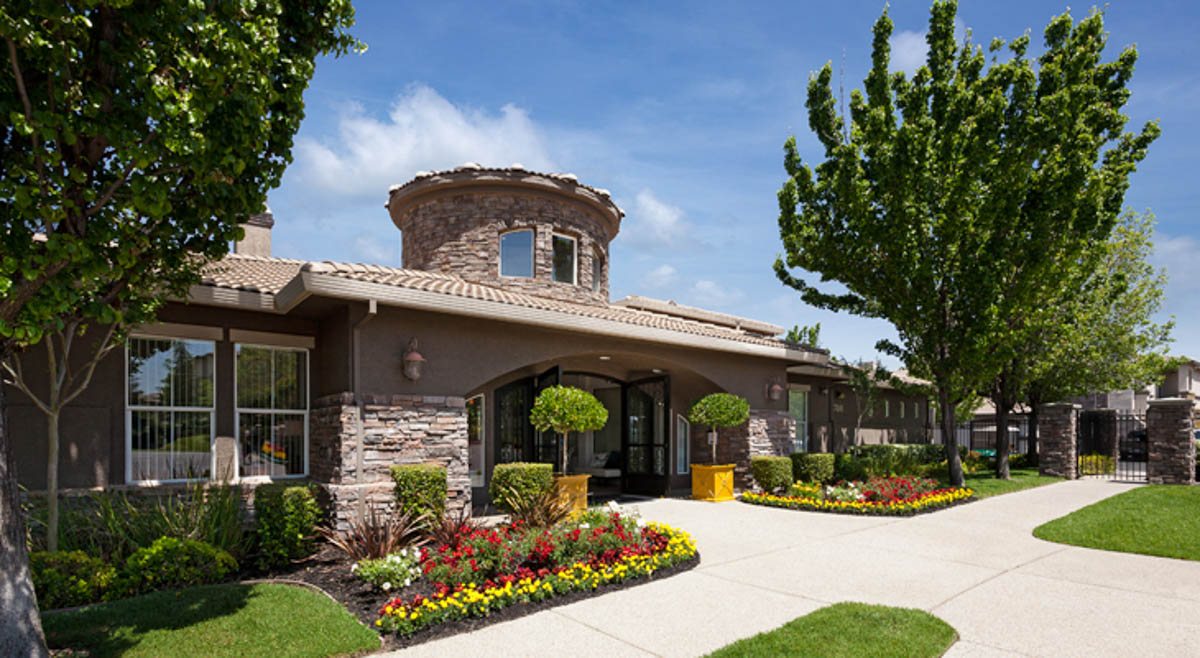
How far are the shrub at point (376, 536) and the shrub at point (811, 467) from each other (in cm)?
897

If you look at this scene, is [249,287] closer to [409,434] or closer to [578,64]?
[409,434]

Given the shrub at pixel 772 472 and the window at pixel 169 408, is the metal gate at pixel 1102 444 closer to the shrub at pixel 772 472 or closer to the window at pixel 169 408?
the shrub at pixel 772 472

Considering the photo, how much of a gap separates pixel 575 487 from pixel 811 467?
612 centimetres

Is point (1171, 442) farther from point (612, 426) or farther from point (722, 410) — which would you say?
point (612, 426)

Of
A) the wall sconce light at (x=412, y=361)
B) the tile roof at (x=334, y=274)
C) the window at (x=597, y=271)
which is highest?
the window at (x=597, y=271)

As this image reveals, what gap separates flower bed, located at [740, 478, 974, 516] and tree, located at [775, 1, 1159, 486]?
2444 millimetres

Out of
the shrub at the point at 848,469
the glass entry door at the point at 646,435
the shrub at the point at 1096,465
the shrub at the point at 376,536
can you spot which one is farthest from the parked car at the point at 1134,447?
the shrub at the point at 376,536

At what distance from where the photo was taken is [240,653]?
189 inches

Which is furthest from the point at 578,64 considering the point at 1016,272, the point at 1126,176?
the point at 1126,176

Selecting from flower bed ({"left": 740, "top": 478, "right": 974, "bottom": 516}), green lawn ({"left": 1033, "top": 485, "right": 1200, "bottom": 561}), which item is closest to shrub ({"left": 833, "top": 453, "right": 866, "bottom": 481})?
flower bed ({"left": 740, "top": 478, "right": 974, "bottom": 516})

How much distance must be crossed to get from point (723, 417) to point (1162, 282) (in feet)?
54.6

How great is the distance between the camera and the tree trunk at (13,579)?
13.8 feet

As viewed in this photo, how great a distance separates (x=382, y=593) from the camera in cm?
636

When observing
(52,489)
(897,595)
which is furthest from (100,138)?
(897,595)
